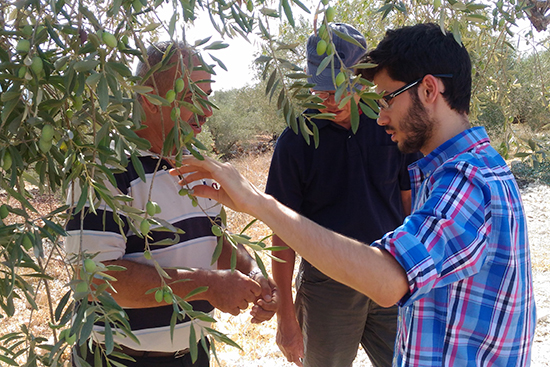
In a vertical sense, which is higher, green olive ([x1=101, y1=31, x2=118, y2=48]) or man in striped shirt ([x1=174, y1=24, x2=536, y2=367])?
green olive ([x1=101, y1=31, x2=118, y2=48])

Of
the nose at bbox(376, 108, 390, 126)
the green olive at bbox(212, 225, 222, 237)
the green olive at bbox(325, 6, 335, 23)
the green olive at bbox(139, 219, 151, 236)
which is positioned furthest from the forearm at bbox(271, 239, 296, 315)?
the green olive at bbox(325, 6, 335, 23)

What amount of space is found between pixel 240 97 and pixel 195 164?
21.0m

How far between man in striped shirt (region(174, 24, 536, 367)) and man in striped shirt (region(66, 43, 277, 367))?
0.36 metres

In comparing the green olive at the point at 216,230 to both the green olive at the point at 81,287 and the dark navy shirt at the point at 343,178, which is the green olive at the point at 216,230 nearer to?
the green olive at the point at 81,287

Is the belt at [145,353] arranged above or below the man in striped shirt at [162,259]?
below

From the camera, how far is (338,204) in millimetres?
2279

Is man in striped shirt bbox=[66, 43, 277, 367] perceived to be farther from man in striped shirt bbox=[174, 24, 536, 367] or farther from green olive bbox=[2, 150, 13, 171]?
green olive bbox=[2, 150, 13, 171]

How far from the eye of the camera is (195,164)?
1.15m

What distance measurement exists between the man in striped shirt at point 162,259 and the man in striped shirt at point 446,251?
357 mm

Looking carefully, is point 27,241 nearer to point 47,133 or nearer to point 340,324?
point 47,133

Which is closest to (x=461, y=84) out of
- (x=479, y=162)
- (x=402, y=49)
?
(x=402, y=49)

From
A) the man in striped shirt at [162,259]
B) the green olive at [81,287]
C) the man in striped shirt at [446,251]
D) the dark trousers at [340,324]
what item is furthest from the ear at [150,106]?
the dark trousers at [340,324]

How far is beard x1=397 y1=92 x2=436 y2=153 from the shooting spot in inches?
56.4

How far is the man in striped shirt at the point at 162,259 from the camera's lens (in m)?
1.45
